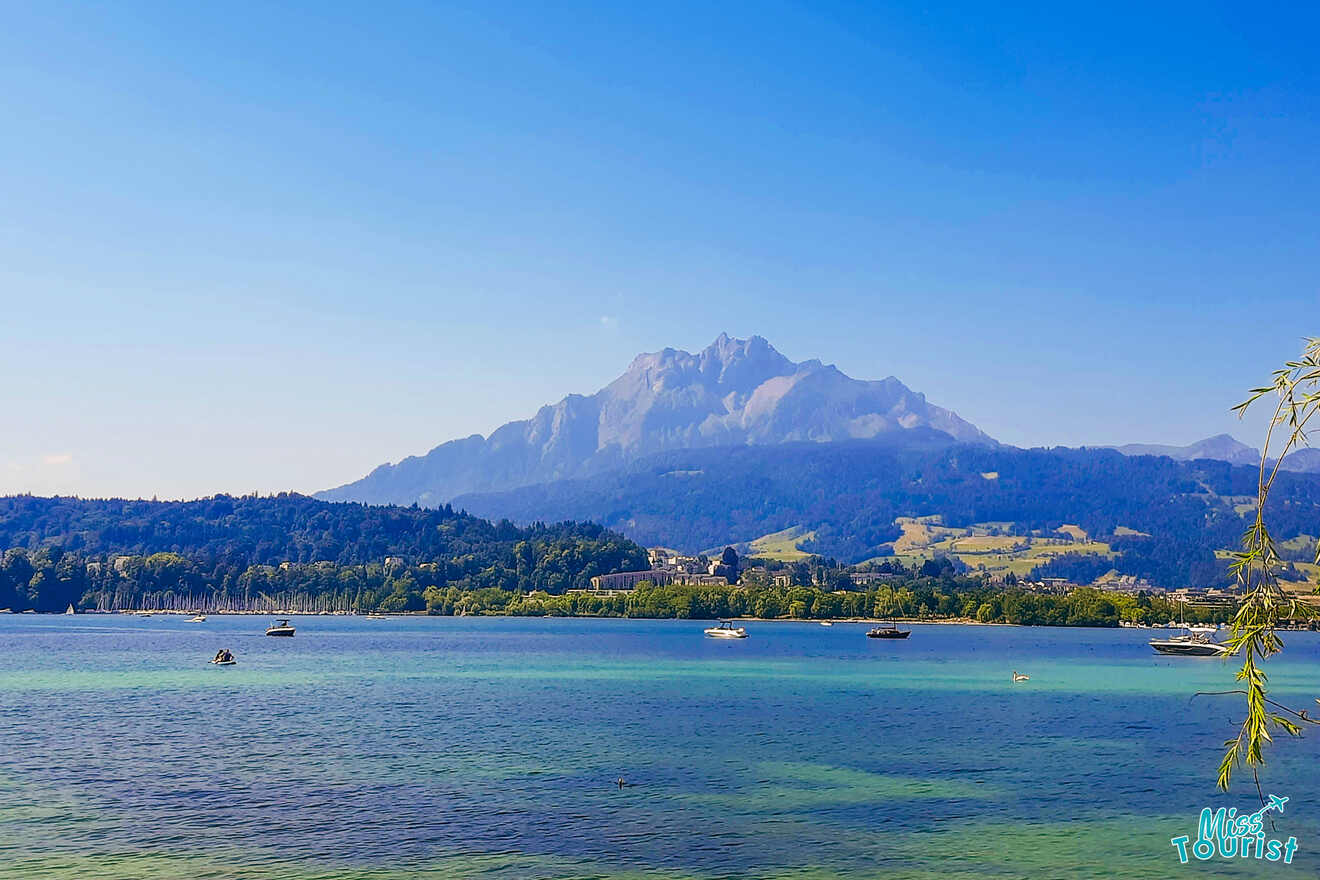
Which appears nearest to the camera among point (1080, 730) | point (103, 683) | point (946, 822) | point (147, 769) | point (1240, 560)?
point (1240, 560)

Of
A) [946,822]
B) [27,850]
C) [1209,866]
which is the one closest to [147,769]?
[27,850]

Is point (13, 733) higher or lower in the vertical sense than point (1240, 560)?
lower

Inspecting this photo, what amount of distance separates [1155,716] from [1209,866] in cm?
5533

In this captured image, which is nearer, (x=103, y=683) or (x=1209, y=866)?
(x=1209, y=866)

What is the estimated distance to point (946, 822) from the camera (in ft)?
158

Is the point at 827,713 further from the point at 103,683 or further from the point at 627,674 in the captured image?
the point at 103,683

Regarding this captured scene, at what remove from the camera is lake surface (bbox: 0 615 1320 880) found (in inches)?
1629

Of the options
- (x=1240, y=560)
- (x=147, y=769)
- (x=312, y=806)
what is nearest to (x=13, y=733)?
(x=147, y=769)

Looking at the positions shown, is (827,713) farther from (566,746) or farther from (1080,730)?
(566,746)

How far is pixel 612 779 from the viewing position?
58.1 metres

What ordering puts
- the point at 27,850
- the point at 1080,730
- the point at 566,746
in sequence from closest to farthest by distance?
the point at 27,850 < the point at 566,746 < the point at 1080,730

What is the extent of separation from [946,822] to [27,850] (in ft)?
112

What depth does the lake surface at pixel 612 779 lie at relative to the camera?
41375mm

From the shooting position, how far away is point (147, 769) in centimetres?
5950
